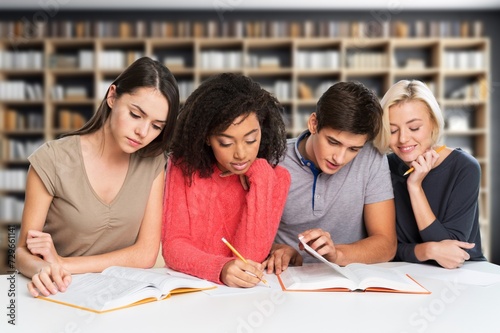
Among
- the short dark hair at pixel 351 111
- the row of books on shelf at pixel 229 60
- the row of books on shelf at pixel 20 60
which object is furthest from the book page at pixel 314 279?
the row of books on shelf at pixel 20 60

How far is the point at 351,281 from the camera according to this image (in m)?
1.40

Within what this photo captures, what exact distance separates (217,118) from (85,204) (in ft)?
1.69

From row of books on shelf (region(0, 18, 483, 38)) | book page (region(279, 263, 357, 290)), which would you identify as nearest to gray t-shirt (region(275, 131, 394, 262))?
book page (region(279, 263, 357, 290))

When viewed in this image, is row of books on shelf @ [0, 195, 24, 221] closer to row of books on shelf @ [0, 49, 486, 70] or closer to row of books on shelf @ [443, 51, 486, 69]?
row of books on shelf @ [0, 49, 486, 70]

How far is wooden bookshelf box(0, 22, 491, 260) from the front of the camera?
6223 mm

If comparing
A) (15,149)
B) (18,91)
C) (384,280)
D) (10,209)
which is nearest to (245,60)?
(18,91)

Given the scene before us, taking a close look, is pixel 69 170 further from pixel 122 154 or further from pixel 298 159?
pixel 298 159

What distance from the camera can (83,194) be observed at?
5.51 feet

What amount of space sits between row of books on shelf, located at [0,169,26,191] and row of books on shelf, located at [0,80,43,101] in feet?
2.81

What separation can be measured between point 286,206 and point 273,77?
482cm

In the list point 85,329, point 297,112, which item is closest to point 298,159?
point 85,329

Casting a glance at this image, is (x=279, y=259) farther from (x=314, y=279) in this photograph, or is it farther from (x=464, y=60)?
(x=464, y=60)

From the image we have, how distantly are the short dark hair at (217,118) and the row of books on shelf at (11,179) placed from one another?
5098mm

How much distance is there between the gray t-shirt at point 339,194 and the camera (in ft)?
6.22
